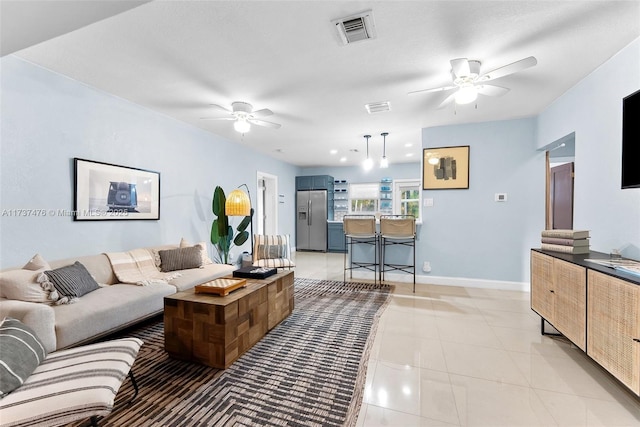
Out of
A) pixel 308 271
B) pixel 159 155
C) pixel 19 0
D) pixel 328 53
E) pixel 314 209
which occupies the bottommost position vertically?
pixel 308 271

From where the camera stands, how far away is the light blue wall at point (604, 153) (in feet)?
7.00

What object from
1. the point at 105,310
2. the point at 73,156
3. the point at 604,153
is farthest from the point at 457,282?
the point at 73,156

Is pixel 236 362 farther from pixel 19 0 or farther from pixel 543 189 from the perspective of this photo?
pixel 543 189

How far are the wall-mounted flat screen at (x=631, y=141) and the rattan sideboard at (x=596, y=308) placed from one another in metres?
0.66

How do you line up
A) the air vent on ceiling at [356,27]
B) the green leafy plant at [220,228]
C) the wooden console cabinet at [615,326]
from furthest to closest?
the green leafy plant at [220,228] → the air vent on ceiling at [356,27] → the wooden console cabinet at [615,326]

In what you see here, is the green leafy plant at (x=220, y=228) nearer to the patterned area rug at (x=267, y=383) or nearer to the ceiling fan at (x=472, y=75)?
the patterned area rug at (x=267, y=383)

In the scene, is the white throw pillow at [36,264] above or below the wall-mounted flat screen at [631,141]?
below

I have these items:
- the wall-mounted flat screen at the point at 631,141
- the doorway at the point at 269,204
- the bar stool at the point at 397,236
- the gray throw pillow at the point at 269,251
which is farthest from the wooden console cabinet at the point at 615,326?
the doorway at the point at 269,204

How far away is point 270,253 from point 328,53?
128 inches

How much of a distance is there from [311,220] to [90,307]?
19.0ft

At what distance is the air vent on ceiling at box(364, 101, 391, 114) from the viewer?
130 inches

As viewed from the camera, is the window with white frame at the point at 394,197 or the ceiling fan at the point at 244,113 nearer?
the ceiling fan at the point at 244,113

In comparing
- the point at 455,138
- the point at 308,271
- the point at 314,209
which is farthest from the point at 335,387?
the point at 314,209

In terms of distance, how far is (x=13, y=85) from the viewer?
232cm
